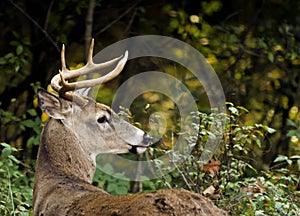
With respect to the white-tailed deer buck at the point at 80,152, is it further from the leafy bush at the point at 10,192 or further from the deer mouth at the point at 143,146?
the leafy bush at the point at 10,192

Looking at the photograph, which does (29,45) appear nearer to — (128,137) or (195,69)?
(195,69)

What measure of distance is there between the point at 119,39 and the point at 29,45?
1.07m

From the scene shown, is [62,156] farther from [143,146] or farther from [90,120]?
[143,146]

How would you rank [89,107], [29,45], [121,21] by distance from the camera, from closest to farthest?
1. [89,107]
2. [29,45]
3. [121,21]

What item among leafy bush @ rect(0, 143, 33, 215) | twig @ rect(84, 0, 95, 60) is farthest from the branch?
leafy bush @ rect(0, 143, 33, 215)

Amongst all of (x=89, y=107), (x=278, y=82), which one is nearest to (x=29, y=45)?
(x=278, y=82)

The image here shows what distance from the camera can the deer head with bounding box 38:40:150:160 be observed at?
17.4 feet

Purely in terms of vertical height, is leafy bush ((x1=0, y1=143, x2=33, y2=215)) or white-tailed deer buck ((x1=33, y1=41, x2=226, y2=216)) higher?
white-tailed deer buck ((x1=33, y1=41, x2=226, y2=216))

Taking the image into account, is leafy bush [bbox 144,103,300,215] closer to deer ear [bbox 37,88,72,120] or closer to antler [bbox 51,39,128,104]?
antler [bbox 51,39,128,104]

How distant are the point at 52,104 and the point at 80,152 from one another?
354mm

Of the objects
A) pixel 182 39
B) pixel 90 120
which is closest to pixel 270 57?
pixel 182 39

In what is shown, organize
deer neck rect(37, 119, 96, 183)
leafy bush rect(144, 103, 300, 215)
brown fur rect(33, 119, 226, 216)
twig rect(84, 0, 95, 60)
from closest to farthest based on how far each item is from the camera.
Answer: brown fur rect(33, 119, 226, 216)
deer neck rect(37, 119, 96, 183)
leafy bush rect(144, 103, 300, 215)
twig rect(84, 0, 95, 60)

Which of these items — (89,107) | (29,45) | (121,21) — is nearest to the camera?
(89,107)

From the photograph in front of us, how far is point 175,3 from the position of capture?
9.82 m
